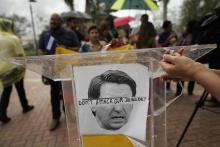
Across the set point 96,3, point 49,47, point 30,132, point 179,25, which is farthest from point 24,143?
point 179,25

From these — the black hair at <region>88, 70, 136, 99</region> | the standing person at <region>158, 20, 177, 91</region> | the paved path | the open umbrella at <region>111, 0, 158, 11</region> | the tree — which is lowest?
the paved path

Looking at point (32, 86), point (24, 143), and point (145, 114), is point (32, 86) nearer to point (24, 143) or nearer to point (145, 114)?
point (24, 143)

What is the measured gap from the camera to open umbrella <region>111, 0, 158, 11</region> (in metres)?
7.53

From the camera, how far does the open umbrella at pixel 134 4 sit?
7.53 metres

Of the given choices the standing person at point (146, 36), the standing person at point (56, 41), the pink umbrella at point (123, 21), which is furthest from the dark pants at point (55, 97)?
Result: the pink umbrella at point (123, 21)

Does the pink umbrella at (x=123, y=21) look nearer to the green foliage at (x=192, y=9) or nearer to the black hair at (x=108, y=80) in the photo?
the black hair at (x=108, y=80)

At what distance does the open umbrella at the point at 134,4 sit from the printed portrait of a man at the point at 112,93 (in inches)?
240

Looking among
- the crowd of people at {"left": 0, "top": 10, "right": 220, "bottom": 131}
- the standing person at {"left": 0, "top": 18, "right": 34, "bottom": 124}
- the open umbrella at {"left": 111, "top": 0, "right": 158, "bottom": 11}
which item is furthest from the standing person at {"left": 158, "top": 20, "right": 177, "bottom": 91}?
the standing person at {"left": 0, "top": 18, "right": 34, "bottom": 124}

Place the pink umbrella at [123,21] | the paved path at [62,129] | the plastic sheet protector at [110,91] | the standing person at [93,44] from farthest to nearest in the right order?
1. the pink umbrella at [123,21]
2. the standing person at [93,44]
3. the paved path at [62,129]
4. the plastic sheet protector at [110,91]

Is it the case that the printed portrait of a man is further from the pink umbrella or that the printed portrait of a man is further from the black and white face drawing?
the pink umbrella

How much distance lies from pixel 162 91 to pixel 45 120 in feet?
13.1

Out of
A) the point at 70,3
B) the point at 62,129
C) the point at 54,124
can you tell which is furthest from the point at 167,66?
the point at 70,3

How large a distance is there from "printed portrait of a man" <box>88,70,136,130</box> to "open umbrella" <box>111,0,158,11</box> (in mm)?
6104

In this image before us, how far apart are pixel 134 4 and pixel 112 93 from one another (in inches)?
268
